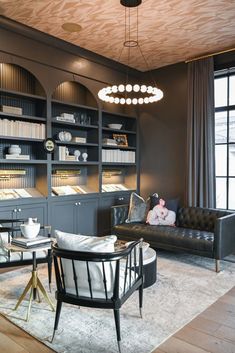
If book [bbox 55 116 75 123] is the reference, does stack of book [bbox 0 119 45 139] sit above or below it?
below

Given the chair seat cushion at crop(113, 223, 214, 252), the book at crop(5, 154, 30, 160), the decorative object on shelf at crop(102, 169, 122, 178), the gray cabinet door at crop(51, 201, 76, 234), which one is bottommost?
the chair seat cushion at crop(113, 223, 214, 252)

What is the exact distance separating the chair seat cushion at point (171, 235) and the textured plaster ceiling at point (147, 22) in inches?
113

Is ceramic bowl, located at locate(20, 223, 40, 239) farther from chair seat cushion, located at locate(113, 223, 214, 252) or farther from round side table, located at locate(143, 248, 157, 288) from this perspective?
chair seat cushion, located at locate(113, 223, 214, 252)

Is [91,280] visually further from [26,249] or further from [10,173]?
[10,173]

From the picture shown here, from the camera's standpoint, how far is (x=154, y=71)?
19.3 ft

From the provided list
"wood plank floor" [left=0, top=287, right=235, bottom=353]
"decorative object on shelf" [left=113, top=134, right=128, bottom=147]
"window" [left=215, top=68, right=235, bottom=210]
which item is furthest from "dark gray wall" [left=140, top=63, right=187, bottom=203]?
"wood plank floor" [left=0, top=287, right=235, bottom=353]

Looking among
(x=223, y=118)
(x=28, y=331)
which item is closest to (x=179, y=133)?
(x=223, y=118)

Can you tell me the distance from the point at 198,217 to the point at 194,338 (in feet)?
8.10

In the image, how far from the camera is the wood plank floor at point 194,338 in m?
2.12

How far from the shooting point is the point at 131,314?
2.62 meters

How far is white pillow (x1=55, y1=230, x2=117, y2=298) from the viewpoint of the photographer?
6.81 feet

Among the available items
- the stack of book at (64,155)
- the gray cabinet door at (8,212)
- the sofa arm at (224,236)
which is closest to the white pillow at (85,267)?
the sofa arm at (224,236)

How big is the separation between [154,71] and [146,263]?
163 inches

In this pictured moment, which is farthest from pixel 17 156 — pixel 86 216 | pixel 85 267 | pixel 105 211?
pixel 85 267
